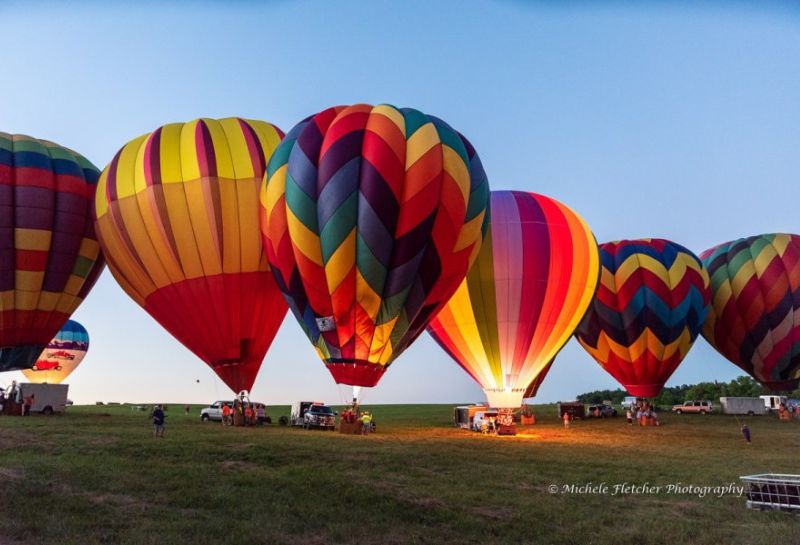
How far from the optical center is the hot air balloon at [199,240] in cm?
2206

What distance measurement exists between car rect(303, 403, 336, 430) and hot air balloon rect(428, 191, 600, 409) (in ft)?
21.8

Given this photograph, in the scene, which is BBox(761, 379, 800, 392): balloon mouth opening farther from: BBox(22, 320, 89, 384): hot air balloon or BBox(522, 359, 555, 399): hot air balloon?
BBox(22, 320, 89, 384): hot air balloon

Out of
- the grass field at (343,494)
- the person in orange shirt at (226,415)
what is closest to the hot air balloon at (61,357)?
the person in orange shirt at (226,415)

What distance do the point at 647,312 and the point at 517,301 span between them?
1057 cm

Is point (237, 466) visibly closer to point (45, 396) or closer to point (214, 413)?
point (214, 413)

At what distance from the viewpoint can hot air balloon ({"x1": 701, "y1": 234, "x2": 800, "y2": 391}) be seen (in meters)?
36.4

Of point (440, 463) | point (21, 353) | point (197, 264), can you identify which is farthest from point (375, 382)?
point (21, 353)

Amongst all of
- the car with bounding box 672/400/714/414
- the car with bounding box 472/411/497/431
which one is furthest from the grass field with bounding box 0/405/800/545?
the car with bounding box 672/400/714/414

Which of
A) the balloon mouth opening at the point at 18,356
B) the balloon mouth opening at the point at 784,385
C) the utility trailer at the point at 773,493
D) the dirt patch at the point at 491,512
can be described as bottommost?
the dirt patch at the point at 491,512

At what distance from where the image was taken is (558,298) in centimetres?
2677

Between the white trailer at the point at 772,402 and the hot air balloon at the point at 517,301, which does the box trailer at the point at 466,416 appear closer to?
the hot air balloon at the point at 517,301

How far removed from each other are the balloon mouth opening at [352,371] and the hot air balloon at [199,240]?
476 cm

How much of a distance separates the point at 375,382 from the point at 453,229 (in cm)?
558

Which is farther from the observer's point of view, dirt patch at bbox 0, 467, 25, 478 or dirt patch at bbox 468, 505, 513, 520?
dirt patch at bbox 0, 467, 25, 478
